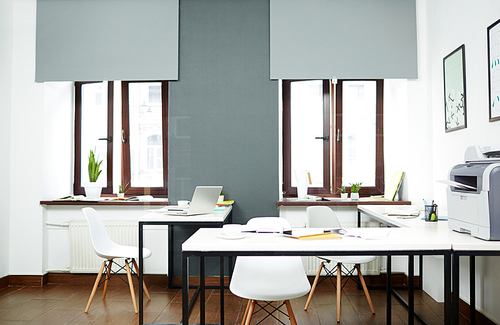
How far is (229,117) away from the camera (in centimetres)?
378

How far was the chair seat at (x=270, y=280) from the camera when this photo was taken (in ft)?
6.81

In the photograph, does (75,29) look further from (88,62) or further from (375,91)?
(375,91)

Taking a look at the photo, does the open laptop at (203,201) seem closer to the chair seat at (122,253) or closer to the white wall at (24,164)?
the chair seat at (122,253)

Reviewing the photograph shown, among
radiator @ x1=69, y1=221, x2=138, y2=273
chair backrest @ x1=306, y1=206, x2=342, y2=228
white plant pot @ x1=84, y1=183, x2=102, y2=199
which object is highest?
white plant pot @ x1=84, y1=183, x2=102, y2=199

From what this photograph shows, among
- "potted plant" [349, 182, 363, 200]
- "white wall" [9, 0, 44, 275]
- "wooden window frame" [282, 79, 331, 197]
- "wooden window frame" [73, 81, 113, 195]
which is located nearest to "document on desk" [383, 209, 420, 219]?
"potted plant" [349, 182, 363, 200]

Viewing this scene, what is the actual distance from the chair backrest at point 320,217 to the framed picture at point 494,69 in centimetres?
145

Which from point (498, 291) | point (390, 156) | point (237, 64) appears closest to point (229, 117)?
point (237, 64)

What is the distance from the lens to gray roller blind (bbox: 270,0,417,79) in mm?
3730

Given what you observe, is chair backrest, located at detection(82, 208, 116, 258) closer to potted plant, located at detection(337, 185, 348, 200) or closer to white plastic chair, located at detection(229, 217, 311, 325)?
white plastic chair, located at detection(229, 217, 311, 325)

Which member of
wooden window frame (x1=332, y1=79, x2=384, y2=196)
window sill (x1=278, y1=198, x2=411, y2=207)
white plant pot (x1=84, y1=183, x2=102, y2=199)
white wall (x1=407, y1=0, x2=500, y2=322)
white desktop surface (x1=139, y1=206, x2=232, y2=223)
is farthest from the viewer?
wooden window frame (x1=332, y1=79, x2=384, y2=196)

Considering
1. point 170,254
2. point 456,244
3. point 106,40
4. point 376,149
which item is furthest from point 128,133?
point 456,244

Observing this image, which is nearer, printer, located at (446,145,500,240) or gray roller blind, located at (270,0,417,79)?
printer, located at (446,145,500,240)

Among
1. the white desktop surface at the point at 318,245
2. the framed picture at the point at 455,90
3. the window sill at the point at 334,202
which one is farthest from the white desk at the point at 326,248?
the window sill at the point at 334,202

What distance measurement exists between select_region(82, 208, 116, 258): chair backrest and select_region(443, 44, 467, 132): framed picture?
3245 mm
